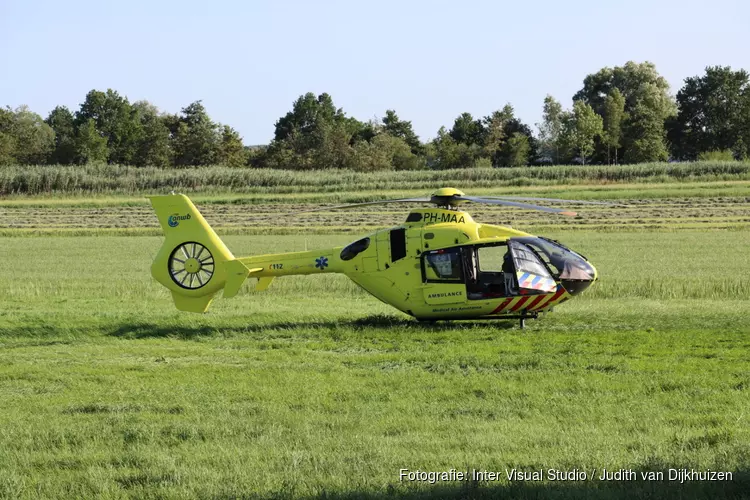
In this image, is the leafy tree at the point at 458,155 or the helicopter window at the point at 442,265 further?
the leafy tree at the point at 458,155

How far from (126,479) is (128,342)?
28.7ft

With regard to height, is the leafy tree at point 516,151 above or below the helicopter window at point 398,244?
above

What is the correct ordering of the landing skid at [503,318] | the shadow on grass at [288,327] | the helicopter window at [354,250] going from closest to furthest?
1. the landing skid at [503,318]
2. the shadow on grass at [288,327]
3. the helicopter window at [354,250]

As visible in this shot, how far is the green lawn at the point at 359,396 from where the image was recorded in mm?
7535

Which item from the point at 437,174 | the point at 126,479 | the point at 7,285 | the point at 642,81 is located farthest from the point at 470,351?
the point at 642,81

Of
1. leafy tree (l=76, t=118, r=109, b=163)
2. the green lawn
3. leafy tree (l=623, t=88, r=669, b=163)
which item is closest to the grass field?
the green lawn

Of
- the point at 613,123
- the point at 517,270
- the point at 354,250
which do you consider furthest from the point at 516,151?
the point at 517,270

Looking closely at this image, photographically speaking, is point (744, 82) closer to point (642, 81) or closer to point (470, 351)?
point (642, 81)

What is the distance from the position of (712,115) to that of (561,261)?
89900 millimetres

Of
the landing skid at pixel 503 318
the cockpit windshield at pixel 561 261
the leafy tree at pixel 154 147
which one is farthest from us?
the leafy tree at pixel 154 147

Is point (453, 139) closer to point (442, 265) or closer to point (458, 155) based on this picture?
point (458, 155)

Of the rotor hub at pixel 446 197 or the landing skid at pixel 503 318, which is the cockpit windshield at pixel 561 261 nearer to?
the landing skid at pixel 503 318

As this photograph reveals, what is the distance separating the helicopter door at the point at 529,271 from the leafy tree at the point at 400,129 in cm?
9865

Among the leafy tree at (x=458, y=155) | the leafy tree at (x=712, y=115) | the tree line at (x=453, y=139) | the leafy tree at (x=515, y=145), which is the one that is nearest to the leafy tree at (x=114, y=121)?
the tree line at (x=453, y=139)
